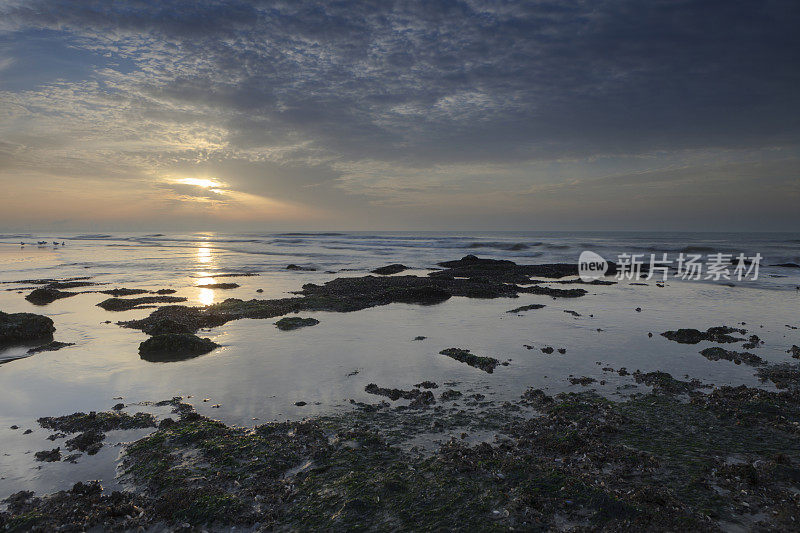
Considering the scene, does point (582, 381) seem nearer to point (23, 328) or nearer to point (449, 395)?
point (449, 395)

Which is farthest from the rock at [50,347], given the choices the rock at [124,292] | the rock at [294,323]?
the rock at [124,292]

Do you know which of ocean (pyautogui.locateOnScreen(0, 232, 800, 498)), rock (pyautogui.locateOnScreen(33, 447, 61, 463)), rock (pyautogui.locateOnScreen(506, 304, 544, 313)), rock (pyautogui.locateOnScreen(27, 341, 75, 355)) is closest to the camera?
rock (pyautogui.locateOnScreen(33, 447, 61, 463))

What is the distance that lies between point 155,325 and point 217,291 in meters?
11.8

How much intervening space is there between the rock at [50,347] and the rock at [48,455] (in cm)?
764

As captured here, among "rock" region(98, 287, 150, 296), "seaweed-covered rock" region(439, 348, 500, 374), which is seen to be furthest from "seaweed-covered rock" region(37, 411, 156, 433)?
"rock" region(98, 287, 150, 296)

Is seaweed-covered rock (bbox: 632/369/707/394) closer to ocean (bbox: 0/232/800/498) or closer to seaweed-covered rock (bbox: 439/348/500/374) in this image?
ocean (bbox: 0/232/800/498)

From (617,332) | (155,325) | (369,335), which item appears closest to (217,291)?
(155,325)

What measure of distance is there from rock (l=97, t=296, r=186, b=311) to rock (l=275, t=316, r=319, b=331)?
9.07 metres

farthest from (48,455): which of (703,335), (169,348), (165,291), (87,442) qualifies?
(165,291)

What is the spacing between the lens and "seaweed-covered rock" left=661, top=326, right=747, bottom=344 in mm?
13852

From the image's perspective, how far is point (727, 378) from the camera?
34.4 ft

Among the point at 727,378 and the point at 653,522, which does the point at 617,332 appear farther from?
the point at 653,522

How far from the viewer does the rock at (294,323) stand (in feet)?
52.7

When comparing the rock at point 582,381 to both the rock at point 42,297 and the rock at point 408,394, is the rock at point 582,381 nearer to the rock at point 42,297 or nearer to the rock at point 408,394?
the rock at point 408,394
